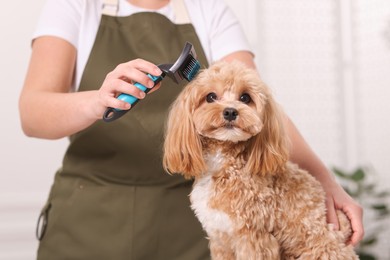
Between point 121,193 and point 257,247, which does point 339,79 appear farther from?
point 257,247

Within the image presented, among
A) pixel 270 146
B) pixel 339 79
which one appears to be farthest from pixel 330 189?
pixel 339 79

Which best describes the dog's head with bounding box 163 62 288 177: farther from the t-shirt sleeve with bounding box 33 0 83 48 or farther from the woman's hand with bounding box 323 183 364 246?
the t-shirt sleeve with bounding box 33 0 83 48

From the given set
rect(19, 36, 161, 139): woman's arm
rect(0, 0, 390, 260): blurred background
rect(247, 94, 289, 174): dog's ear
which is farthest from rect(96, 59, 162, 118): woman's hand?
rect(0, 0, 390, 260): blurred background

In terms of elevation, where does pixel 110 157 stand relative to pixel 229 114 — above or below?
below

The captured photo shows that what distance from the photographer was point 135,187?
1306mm

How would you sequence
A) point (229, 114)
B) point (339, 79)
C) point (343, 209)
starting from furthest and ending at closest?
point (339, 79) → point (343, 209) → point (229, 114)

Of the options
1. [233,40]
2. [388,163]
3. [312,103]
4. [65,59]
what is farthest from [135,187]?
[388,163]

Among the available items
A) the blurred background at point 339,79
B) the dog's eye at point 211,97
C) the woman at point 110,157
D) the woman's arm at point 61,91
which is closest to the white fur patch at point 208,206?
the dog's eye at point 211,97

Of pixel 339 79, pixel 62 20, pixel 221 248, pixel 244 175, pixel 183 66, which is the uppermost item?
pixel 62 20

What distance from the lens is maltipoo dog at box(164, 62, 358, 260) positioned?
2.92 feet

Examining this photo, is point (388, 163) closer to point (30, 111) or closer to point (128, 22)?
point (128, 22)

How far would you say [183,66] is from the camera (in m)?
0.90

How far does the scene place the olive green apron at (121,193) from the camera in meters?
1.29

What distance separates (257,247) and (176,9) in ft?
2.60
